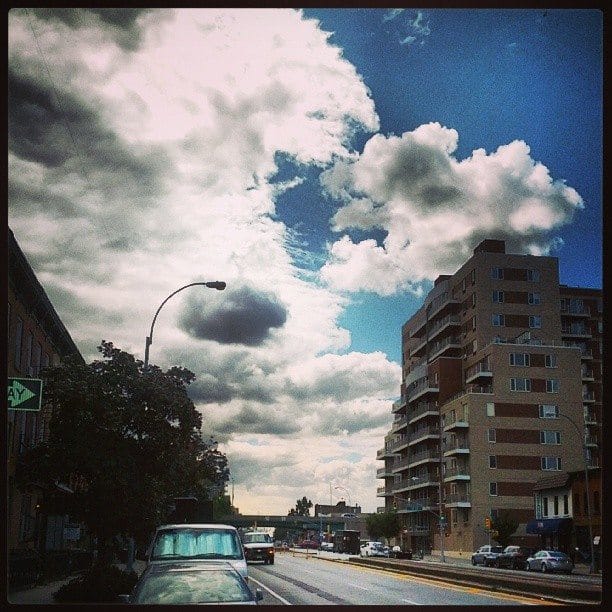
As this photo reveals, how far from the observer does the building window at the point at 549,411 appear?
100938 mm

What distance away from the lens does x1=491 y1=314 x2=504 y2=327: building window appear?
11138 cm

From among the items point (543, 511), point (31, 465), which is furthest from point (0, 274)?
point (543, 511)

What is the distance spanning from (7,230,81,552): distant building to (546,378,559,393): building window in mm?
68460

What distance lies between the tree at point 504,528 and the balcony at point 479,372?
17782mm

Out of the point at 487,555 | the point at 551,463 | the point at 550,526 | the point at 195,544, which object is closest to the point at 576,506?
the point at 550,526

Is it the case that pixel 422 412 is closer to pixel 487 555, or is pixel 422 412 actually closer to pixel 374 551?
pixel 374 551

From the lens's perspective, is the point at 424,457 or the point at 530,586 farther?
the point at 424,457

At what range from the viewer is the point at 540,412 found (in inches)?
4008

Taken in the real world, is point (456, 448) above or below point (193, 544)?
above

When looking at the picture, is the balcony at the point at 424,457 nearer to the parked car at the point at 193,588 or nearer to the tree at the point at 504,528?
the tree at the point at 504,528

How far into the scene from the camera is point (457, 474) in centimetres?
10200

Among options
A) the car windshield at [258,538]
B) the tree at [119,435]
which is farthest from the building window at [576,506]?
the tree at [119,435]

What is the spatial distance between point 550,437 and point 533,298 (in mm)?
20091

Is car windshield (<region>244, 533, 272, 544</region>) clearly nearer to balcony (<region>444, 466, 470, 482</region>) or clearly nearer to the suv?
the suv
